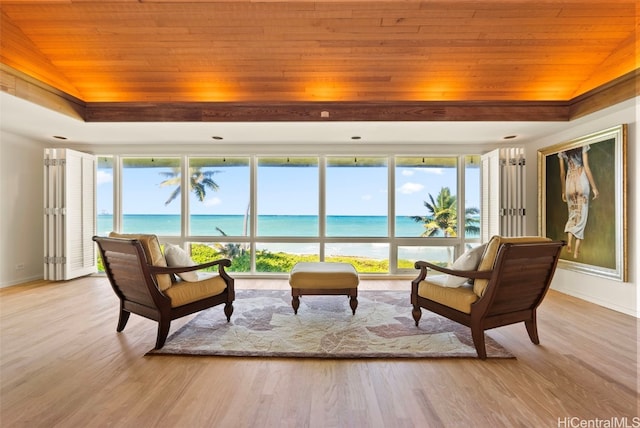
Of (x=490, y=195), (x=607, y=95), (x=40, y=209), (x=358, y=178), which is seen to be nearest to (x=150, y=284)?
(x=40, y=209)

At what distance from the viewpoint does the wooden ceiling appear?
113 inches

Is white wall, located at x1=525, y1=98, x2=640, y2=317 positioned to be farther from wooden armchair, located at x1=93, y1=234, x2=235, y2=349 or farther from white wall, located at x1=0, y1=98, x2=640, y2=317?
wooden armchair, located at x1=93, y1=234, x2=235, y2=349

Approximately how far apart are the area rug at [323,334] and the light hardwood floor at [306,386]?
4.7 inches

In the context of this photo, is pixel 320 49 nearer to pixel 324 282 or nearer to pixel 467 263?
pixel 324 282

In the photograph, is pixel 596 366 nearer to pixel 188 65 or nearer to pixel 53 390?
pixel 53 390

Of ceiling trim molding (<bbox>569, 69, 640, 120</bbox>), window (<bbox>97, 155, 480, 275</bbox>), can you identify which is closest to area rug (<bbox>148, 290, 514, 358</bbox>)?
window (<bbox>97, 155, 480, 275</bbox>)

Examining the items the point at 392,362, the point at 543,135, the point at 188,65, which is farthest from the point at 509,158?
the point at 188,65

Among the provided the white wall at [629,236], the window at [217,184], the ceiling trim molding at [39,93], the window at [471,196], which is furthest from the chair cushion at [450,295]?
the ceiling trim molding at [39,93]

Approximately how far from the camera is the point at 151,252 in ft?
8.25

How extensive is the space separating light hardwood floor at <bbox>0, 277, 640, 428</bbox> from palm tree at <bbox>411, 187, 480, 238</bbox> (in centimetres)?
264

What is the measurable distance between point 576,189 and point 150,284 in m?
5.48

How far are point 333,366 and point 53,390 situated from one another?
Answer: 76.3 inches

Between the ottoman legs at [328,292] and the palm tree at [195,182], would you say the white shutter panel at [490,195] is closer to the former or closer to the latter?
the ottoman legs at [328,292]

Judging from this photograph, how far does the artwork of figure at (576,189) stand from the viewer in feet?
12.5
